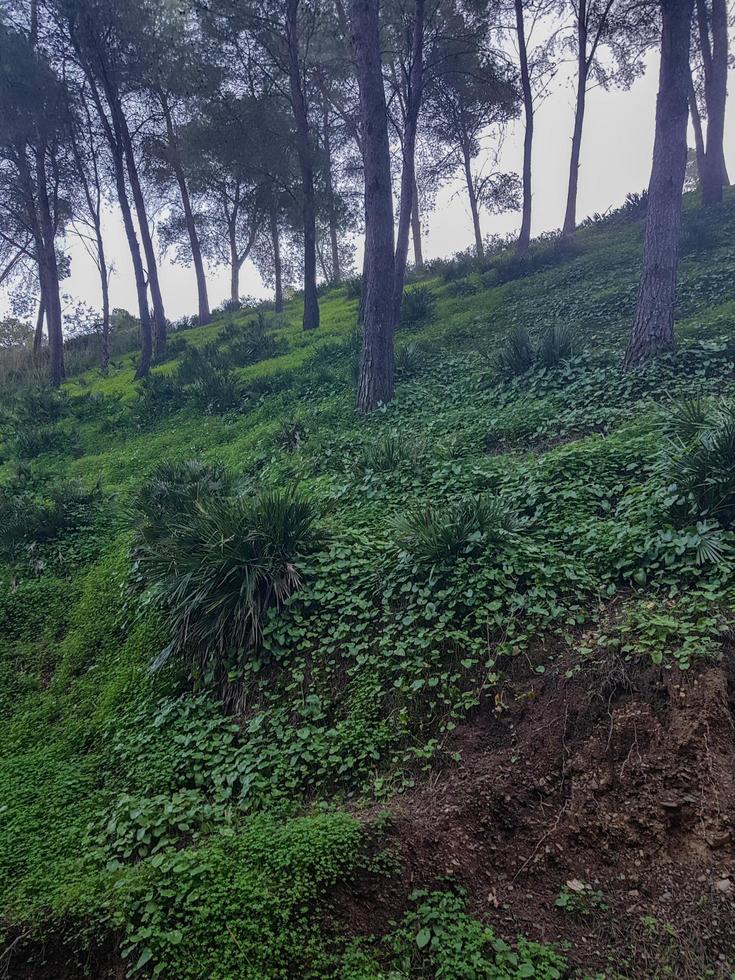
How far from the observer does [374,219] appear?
33.4 feet

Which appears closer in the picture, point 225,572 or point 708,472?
point 708,472

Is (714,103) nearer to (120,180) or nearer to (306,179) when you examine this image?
(306,179)

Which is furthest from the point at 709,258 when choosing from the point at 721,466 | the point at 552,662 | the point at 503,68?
the point at 552,662

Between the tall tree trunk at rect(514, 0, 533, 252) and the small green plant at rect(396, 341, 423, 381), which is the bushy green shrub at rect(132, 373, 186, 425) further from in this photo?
the tall tree trunk at rect(514, 0, 533, 252)

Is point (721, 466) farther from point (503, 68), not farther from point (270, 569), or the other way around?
point (503, 68)

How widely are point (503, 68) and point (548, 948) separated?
2253cm

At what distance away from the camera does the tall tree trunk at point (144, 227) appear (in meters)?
17.7

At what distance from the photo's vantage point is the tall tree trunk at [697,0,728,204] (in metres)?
18.7

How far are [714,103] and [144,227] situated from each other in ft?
59.0

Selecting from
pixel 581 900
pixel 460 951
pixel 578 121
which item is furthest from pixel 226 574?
pixel 578 121

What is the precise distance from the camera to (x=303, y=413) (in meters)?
Result: 10.6

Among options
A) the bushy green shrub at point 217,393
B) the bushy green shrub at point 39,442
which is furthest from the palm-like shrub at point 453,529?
the bushy green shrub at point 39,442

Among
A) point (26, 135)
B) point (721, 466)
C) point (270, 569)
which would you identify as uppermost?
point (26, 135)

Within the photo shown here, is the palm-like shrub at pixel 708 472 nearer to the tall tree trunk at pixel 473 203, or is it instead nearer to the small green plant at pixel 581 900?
the small green plant at pixel 581 900
